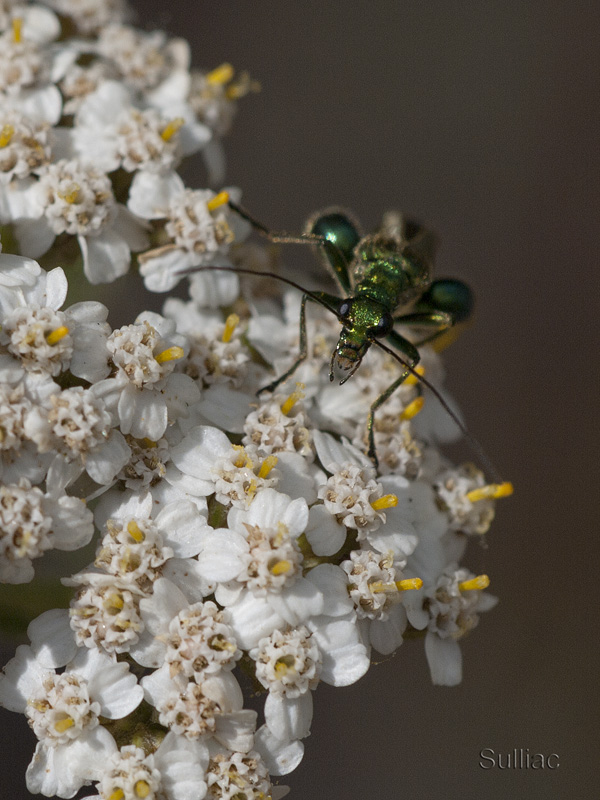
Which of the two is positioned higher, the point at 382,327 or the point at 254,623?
the point at 382,327

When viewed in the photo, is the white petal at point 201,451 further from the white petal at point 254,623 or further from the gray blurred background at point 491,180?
the gray blurred background at point 491,180

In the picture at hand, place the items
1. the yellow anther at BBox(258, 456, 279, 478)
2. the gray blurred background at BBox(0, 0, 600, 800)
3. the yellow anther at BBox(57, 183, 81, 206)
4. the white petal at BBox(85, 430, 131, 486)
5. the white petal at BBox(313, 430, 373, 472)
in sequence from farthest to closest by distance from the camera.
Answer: the gray blurred background at BBox(0, 0, 600, 800)
the yellow anther at BBox(57, 183, 81, 206)
the white petal at BBox(313, 430, 373, 472)
the yellow anther at BBox(258, 456, 279, 478)
the white petal at BBox(85, 430, 131, 486)

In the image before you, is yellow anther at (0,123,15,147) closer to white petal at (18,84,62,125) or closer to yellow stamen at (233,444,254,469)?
Result: white petal at (18,84,62,125)

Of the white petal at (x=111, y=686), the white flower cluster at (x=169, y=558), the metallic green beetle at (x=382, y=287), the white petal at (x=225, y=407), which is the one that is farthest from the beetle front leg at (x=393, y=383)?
the white petal at (x=111, y=686)

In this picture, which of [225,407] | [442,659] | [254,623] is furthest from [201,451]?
[442,659]

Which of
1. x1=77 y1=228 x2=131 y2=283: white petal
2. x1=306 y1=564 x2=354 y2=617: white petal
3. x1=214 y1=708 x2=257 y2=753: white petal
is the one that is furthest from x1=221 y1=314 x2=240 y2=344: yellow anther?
x1=214 y1=708 x2=257 y2=753: white petal

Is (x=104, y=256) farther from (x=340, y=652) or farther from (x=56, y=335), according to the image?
(x=340, y=652)
